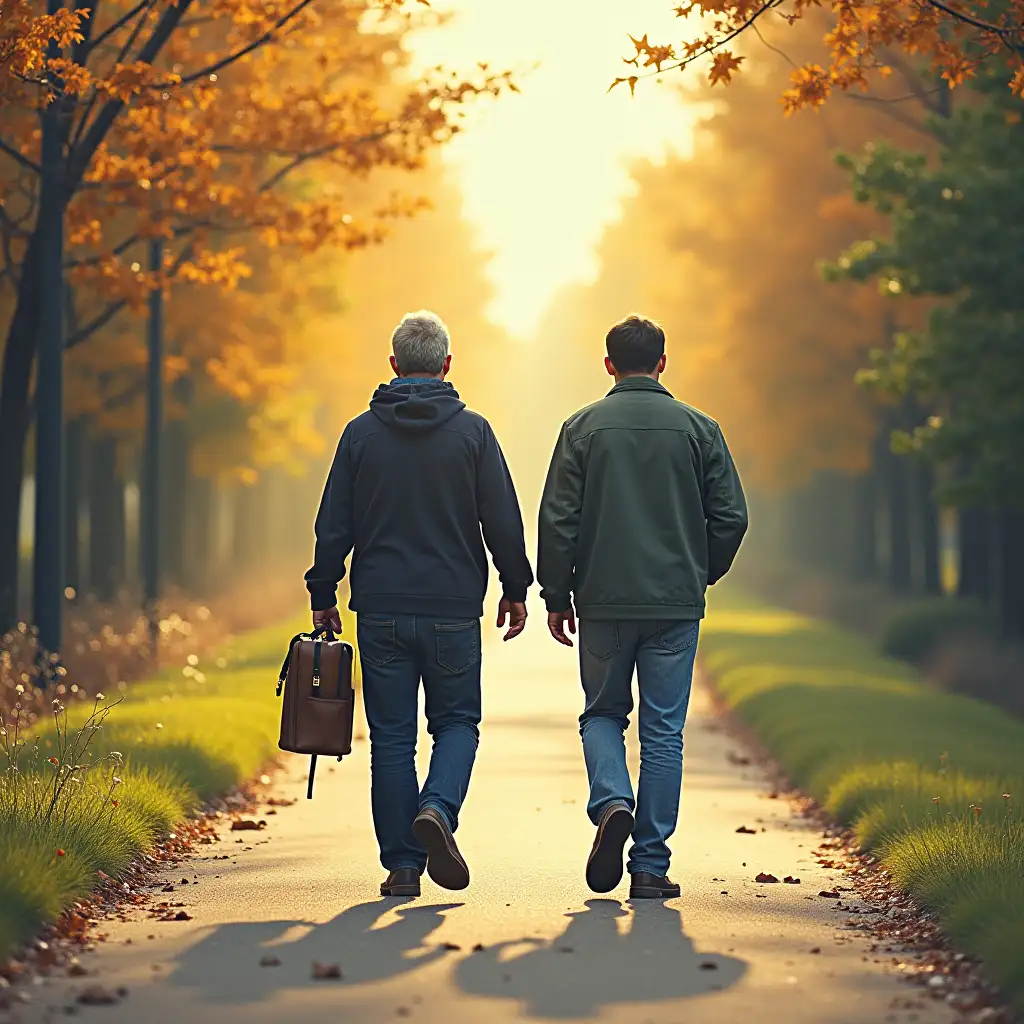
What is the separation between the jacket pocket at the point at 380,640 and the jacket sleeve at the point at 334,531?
19 centimetres

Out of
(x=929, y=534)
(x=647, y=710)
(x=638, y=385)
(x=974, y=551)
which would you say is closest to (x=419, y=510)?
Answer: (x=638, y=385)

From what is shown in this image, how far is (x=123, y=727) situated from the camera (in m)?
13.9

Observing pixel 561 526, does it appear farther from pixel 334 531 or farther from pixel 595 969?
pixel 595 969

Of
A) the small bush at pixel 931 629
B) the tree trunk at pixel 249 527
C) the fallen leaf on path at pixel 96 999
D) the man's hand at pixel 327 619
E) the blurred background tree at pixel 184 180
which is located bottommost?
the fallen leaf on path at pixel 96 999

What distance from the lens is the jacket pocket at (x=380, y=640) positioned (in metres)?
8.09

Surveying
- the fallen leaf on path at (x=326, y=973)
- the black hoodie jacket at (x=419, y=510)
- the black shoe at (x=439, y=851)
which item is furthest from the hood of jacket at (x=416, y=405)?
the fallen leaf on path at (x=326, y=973)

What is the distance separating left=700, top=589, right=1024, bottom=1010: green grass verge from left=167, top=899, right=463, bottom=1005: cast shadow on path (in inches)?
71.7

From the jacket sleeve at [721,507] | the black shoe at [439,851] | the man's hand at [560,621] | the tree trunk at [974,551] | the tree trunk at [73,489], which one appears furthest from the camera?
the tree trunk at [974,551]

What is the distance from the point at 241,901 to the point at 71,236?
28.4 ft

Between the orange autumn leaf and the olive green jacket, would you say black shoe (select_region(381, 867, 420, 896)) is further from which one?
the orange autumn leaf

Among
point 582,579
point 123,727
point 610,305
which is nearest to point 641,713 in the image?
point 582,579

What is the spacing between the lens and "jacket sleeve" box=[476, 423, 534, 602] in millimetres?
8188

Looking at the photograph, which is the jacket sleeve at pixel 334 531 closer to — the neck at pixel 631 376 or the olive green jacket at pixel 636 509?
the olive green jacket at pixel 636 509

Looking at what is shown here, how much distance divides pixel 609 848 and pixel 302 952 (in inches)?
60.8
